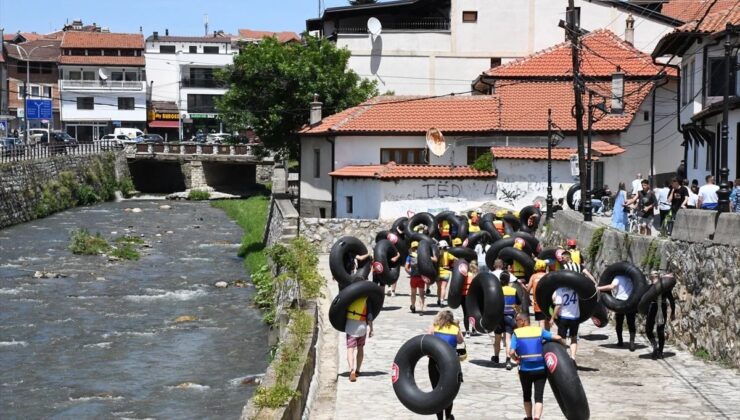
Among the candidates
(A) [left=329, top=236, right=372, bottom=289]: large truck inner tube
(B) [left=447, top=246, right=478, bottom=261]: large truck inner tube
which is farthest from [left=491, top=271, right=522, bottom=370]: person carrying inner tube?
(B) [left=447, top=246, right=478, bottom=261]: large truck inner tube

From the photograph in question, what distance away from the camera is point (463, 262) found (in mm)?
20953

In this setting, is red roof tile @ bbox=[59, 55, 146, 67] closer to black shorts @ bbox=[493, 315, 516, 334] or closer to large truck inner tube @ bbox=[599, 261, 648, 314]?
large truck inner tube @ bbox=[599, 261, 648, 314]

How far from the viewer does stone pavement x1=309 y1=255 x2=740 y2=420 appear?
1535cm

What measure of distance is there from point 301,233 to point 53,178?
2760 cm

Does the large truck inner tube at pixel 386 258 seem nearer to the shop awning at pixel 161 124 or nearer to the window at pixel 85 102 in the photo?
the window at pixel 85 102

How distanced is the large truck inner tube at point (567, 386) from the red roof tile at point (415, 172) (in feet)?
91.9

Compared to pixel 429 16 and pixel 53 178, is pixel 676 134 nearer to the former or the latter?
pixel 429 16

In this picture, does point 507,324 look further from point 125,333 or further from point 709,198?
point 125,333

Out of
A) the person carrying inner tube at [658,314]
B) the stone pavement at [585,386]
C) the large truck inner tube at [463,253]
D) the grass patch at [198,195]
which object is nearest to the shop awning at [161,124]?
the grass patch at [198,195]

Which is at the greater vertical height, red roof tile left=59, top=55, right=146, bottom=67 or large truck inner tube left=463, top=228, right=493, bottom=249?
red roof tile left=59, top=55, right=146, bottom=67

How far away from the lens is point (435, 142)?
4278 centimetres

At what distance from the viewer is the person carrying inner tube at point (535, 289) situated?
19.1 m

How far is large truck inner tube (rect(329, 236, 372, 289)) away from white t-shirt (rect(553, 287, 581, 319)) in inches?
223

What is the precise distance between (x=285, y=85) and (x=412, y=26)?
1010 centimetres
